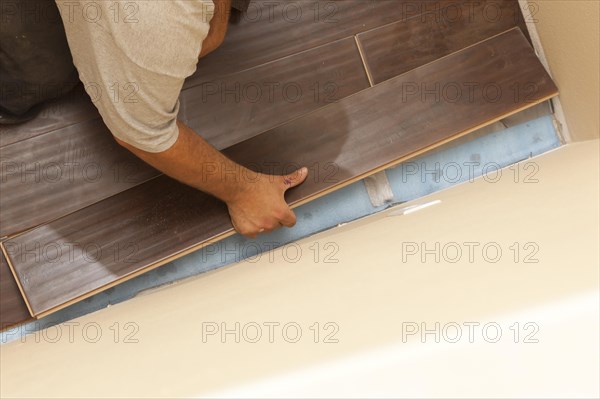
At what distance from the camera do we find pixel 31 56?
133 centimetres

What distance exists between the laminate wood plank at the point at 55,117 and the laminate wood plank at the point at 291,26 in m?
0.27

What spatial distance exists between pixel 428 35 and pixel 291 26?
385mm

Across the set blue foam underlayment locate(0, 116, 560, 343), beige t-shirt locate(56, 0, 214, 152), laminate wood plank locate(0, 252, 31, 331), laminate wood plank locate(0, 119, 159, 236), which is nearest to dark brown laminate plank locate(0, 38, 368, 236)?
laminate wood plank locate(0, 119, 159, 236)

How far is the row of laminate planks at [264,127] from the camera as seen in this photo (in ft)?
4.90

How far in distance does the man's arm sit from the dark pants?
314mm

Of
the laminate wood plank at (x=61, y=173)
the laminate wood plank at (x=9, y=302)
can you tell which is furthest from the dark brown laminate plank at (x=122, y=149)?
the laminate wood plank at (x=9, y=302)

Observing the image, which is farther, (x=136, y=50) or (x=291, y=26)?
(x=291, y=26)

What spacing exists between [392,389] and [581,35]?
1.34 meters

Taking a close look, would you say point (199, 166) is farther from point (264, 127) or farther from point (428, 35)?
point (428, 35)

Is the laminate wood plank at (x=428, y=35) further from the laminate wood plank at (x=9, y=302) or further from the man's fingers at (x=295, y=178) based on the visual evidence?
the laminate wood plank at (x=9, y=302)

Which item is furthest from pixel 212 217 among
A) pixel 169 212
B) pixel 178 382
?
pixel 178 382

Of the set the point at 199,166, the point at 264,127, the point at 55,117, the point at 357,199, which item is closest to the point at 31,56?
the point at 55,117

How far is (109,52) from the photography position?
0.88 meters

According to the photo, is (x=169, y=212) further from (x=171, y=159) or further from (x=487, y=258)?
(x=487, y=258)
